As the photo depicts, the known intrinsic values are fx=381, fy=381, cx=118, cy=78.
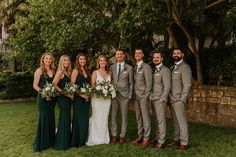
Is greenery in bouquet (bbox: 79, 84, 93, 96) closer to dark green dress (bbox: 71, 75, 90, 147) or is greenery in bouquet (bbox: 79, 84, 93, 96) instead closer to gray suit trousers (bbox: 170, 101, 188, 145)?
dark green dress (bbox: 71, 75, 90, 147)

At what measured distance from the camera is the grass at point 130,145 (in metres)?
8.32

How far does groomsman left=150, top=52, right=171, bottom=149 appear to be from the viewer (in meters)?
8.41

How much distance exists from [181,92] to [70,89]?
2.46 meters

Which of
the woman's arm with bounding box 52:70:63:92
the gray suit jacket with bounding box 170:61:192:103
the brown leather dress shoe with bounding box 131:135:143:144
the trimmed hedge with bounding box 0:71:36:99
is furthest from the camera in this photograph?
the trimmed hedge with bounding box 0:71:36:99

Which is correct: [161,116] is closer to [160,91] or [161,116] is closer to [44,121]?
[160,91]

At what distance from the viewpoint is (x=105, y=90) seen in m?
8.72

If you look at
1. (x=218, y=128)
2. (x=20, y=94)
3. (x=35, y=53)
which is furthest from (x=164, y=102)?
(x=20, y=94)

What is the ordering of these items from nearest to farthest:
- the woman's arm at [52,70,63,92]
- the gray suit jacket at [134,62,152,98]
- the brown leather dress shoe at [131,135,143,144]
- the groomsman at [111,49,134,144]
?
1. the woman's arm at [52,70,63,92]
2. the gray suit jacket at [134,62,152,98]
3. the groomsman at [111,49,134,144]
4. the brown leather dress shoe at [131,135,143,144]

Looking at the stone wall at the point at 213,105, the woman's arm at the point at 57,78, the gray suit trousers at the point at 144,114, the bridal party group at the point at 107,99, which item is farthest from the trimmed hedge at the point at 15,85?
the gray suit trousers at the point at 144,114

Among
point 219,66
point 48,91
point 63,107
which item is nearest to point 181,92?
point 63,107

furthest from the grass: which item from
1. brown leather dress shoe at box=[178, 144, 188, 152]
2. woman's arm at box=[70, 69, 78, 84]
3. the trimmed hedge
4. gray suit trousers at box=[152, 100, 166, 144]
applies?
the trimmed hedge

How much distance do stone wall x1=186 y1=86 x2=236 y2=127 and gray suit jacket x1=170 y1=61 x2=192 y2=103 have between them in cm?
334

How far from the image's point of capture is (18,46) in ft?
45.0

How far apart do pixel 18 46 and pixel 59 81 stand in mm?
5636
